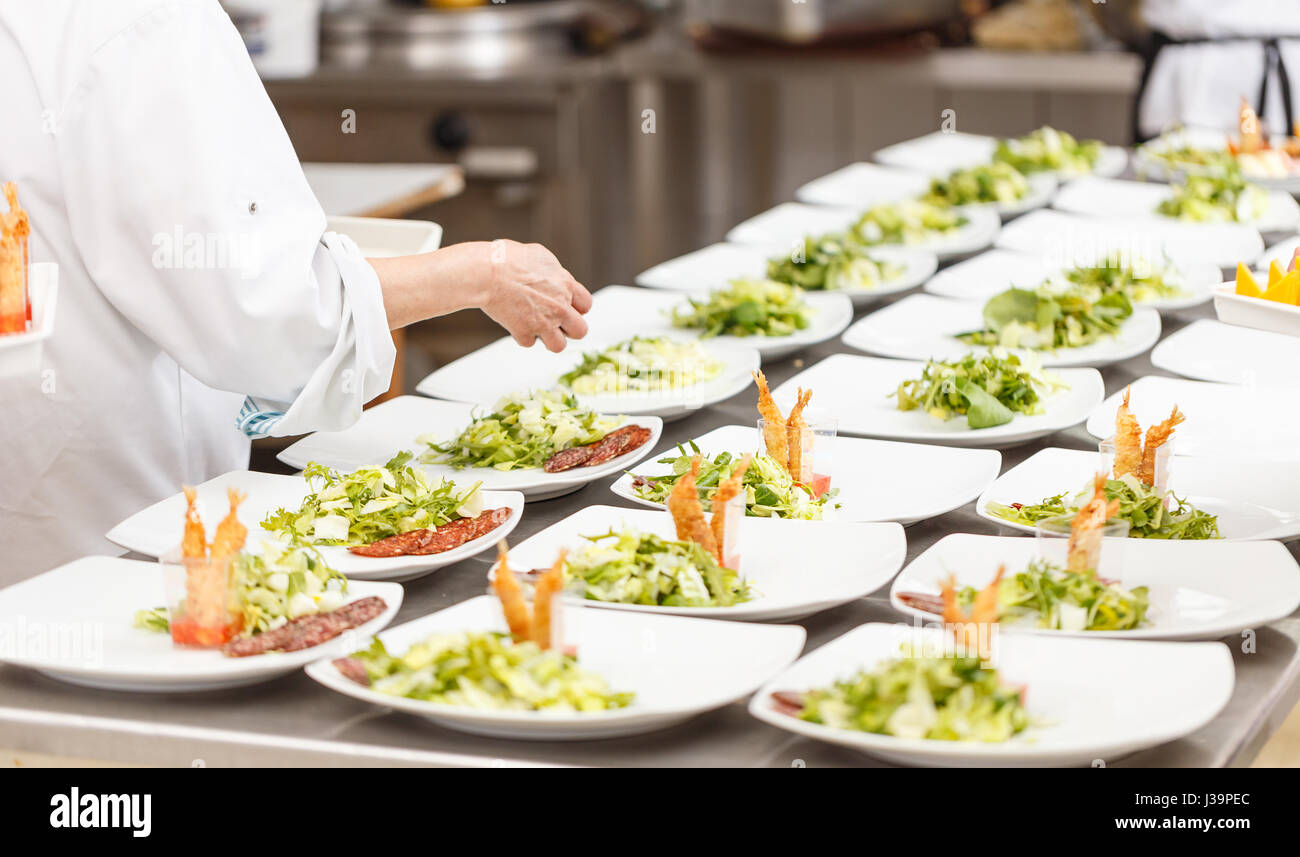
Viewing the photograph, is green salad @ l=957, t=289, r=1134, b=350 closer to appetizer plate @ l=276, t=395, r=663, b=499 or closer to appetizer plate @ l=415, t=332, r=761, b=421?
appetizer plate @ l=415, t=332, r=761, b=421

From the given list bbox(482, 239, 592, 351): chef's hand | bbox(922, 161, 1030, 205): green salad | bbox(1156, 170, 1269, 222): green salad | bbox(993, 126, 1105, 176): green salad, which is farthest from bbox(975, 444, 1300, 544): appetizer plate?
bbox(993, 126, 1105, 176): green salad

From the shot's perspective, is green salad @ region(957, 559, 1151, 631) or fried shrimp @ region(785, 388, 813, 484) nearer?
green salad @ region(957, 559, 1151, 631)

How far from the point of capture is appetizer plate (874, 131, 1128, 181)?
3.63m

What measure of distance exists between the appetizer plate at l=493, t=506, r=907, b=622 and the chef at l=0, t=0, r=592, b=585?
35cm

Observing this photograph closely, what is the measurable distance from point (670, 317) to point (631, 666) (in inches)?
51.4

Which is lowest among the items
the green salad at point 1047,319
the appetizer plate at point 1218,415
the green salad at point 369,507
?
the appetizer plate at point 1218,415

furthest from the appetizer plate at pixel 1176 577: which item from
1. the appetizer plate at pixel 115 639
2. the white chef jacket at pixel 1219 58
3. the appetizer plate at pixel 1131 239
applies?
the white chef jacket at pixel 1219 58

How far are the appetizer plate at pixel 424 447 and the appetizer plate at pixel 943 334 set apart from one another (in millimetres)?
523

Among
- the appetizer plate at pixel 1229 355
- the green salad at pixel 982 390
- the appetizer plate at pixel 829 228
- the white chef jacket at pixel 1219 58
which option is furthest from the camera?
the white chef jacket at pixel 1219 58

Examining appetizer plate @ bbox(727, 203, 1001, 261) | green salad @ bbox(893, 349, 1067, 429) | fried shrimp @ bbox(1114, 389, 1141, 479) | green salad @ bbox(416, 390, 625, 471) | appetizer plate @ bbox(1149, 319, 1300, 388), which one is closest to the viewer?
fried shrimp @ bbox(1114, 389, 1141, 479)

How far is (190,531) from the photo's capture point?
4.58ft

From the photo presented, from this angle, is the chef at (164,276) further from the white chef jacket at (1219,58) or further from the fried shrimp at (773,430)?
the white chef jacket at (1219,58)

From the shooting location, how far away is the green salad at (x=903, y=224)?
118 inches
